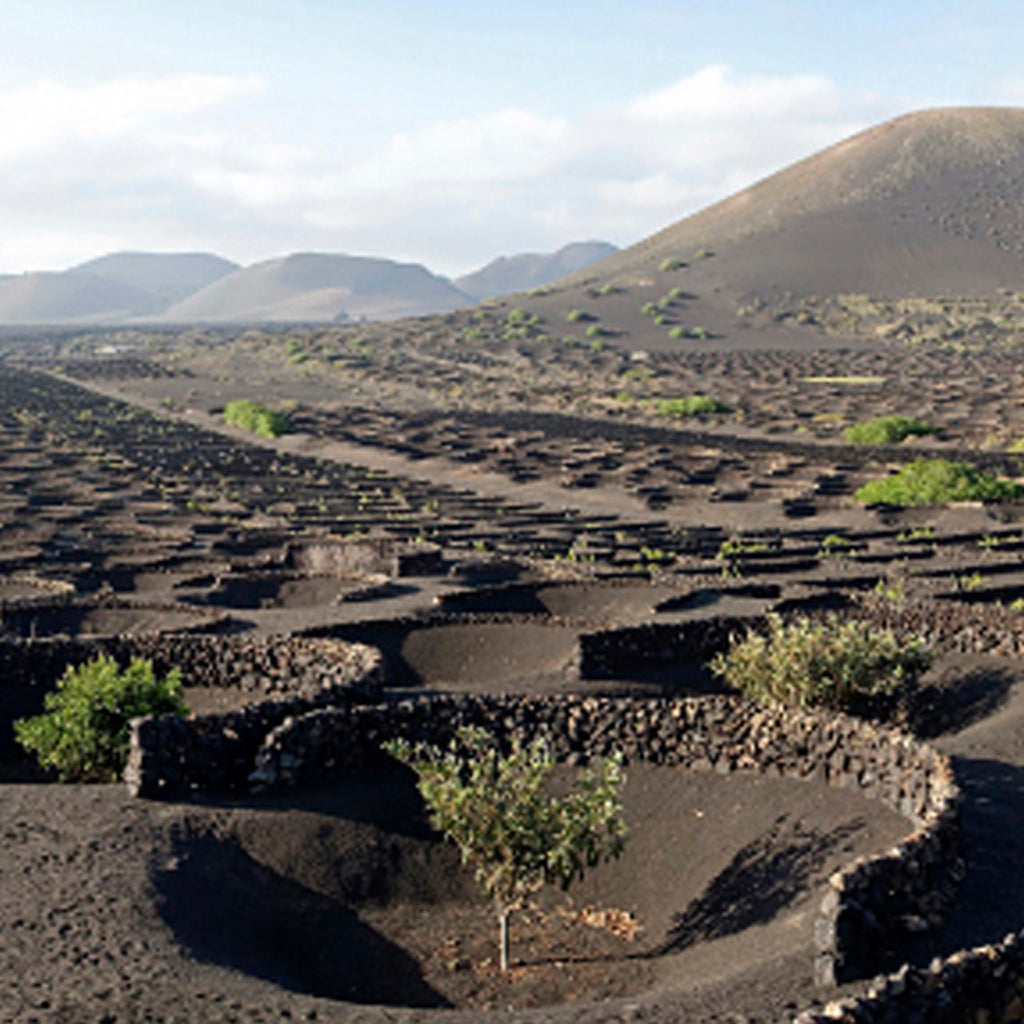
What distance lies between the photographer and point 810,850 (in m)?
14.8

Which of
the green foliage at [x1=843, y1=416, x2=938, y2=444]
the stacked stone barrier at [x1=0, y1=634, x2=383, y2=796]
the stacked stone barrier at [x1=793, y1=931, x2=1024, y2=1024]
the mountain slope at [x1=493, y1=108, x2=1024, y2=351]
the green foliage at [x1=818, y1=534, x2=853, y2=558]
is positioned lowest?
the green foliage at [x1=818, y1=534, x2=853, y2=558]

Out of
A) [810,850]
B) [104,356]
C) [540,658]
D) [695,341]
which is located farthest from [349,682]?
[104,356]

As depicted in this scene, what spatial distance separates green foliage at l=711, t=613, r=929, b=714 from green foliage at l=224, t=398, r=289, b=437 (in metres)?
70.9

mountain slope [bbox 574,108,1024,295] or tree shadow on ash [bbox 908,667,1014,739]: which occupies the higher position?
mountain slope [bbox 574,108,1024,295]

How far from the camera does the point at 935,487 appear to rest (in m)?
53.9

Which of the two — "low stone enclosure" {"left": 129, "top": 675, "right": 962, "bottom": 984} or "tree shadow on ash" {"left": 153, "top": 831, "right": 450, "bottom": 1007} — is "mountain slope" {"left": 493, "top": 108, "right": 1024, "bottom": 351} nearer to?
"low stone enclosure" {"left": 129, "top": 675, "right": 962, "bottom": 984}

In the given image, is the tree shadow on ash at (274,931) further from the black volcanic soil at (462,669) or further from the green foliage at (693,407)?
the green foliage at (693,407)

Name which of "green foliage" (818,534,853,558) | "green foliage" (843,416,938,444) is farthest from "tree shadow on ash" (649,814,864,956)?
"green foliage" (843,416,938,444)

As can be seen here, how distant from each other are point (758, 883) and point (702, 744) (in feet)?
10.6

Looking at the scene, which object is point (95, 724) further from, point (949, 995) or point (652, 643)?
point (949, 995)

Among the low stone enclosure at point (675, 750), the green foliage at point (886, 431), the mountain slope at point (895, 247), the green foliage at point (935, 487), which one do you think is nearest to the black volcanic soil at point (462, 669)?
the low stone enclosure at point (675, 750)

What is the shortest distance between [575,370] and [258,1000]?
125411 mm

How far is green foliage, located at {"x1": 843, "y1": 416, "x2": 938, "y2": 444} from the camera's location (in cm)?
7862

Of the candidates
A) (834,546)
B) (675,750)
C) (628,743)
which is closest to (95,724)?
(628,743)
